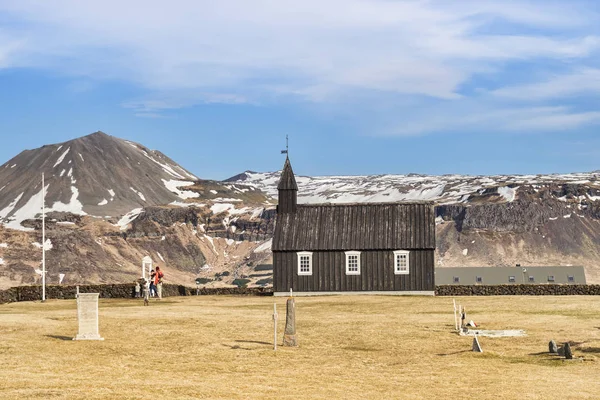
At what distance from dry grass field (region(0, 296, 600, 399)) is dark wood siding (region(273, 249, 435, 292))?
68.0 feet

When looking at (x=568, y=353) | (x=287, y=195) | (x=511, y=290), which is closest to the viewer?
(x=568, y=353)

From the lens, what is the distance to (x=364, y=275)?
6956 centimetres

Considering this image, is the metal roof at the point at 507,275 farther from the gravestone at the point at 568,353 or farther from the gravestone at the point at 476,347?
the gravestone at the point at 568,353

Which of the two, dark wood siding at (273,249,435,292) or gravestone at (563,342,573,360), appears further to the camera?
dark wood siding at (273,249,435,292)

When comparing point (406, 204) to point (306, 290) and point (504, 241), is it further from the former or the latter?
point (504, 241)

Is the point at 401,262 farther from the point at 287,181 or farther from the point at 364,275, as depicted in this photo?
the point at 287,181

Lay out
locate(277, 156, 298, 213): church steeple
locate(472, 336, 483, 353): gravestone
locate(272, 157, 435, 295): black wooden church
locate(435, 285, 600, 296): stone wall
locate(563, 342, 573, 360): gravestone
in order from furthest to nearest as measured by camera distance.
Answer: locate(277, 156, 298, 213): church steeple, locate(435, 285, 600, 296): stone wall, locate(272, 157, 435, 295): black wooden church, locate(472, 336, 483, 353): gravestone, locate(563, 342, 573, 360): gravestone

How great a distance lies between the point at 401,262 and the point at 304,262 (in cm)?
768

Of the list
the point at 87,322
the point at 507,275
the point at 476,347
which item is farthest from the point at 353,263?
the point at 507,275

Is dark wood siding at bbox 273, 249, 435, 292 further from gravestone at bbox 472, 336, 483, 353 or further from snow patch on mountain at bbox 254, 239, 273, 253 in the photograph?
snow patch on mountain at bbox 254, 239, 273, 253

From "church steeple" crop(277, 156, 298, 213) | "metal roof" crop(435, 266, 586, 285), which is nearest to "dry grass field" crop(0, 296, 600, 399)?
"church steeple" crop(277, 156, 298, 213)

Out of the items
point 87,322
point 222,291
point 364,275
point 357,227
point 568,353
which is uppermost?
point 357,227

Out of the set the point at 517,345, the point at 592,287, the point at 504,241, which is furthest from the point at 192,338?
the point at 504,241

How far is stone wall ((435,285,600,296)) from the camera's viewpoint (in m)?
71.3
